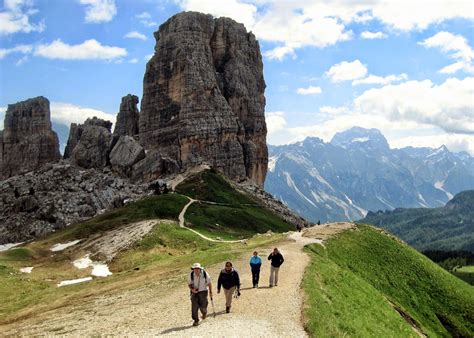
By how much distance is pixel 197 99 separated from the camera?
572ft

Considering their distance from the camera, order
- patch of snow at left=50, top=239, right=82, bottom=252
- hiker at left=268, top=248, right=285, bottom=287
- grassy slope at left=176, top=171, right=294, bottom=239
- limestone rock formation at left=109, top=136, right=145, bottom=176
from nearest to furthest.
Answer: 1. hiker at left=268, top=248, right=285, bottom=287
2. patch of snow at left=50, top=239, right=82, bottom=252
3. grassy slope at left=176, top=171, right=294, bottom=239
4. limestone rock formation at left=109, top=136, right=145, bottom=176

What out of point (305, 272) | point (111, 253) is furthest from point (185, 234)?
point (305, 272)

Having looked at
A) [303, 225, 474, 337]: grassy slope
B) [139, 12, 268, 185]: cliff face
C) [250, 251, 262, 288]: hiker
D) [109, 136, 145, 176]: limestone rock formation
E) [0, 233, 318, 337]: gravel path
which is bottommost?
[303, 225, 474, 337]: grassy slope

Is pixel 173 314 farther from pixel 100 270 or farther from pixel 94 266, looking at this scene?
pixel 94 266

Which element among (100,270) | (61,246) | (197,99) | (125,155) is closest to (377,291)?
(100,270)

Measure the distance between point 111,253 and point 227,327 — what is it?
2296 inches

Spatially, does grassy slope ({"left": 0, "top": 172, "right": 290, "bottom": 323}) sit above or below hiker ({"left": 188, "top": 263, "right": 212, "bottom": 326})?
below

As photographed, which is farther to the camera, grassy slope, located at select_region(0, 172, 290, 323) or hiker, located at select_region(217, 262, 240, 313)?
grassy slope, located at select_region(0, 172, 290, 323)

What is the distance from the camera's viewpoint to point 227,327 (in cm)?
3030

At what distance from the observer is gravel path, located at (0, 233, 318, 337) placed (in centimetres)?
3058

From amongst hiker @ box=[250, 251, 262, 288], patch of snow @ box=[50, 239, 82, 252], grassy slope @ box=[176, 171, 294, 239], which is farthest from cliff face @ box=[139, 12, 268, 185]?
hiker @ box=[250, 251, 262, 288]

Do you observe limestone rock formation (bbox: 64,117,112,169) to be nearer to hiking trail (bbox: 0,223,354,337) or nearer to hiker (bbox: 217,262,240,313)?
hiking trail (bbox: 0,223,354,337)

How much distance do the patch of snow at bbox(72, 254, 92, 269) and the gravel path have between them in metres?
37.6

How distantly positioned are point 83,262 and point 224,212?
47.3m
